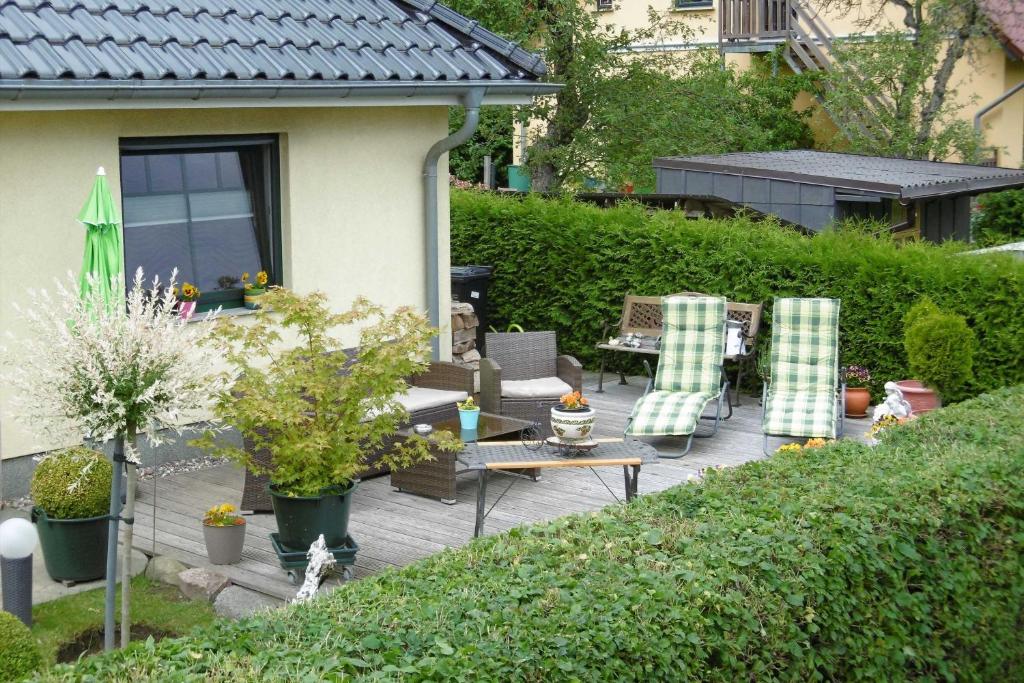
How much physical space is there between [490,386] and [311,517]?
3395 millimetres

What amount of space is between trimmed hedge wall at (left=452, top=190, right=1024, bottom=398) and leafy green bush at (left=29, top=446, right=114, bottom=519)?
7.20 meters

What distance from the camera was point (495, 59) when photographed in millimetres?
11852

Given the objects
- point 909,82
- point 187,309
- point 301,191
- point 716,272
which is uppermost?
point 909,82

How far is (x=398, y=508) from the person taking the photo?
952cm

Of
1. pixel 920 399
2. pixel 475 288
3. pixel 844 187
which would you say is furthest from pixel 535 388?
pixel 844 187

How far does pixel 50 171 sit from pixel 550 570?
614 centimetres

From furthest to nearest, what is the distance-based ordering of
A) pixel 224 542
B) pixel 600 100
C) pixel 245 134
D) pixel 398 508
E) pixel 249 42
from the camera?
pixel 600 100
pixel 245 134
pixel 249 42
pixel 398 508
pixel 224 542

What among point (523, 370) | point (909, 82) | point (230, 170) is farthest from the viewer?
point (909, 82)

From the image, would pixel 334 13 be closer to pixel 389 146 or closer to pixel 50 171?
pixel 389 146

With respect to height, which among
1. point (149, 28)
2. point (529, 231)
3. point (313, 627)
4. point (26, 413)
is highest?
point (149, 28)

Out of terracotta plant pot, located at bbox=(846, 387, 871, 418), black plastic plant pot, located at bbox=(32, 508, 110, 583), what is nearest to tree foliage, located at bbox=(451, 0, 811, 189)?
terracotta plant pot, located at bbox=(846, 387, 871, 418)

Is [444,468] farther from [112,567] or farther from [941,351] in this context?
[941,351]

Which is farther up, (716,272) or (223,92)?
(223,92)

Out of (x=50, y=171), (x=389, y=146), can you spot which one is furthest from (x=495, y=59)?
(x=50, y=171)
